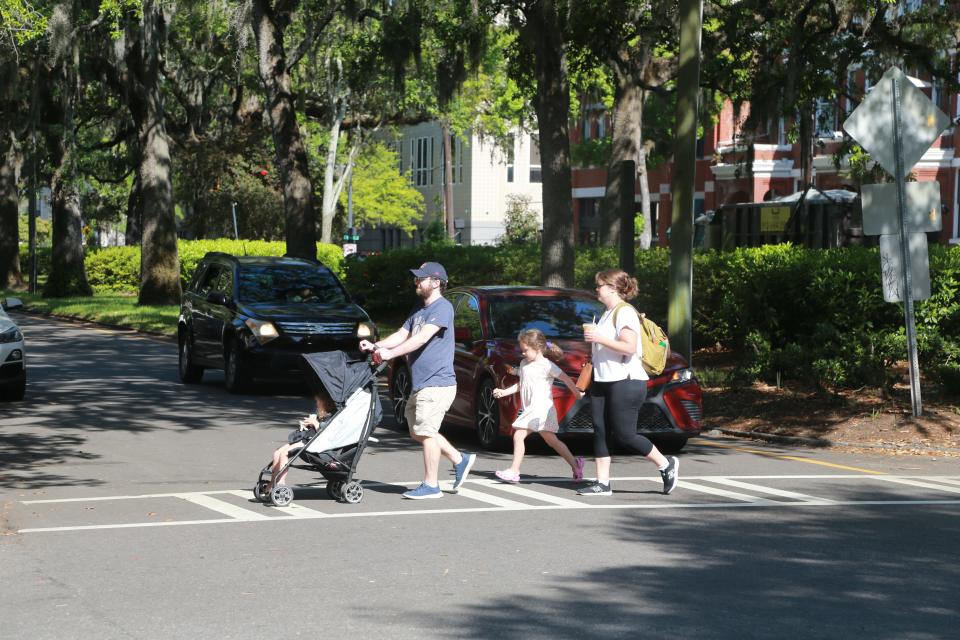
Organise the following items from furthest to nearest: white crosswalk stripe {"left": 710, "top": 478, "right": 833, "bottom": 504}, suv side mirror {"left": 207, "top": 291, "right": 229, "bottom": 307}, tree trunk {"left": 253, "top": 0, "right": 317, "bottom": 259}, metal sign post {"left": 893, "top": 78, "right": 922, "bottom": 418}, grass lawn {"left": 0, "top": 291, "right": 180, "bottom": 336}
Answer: grass lawn {"left": 0, "top": 291, "right": 180, "bottom": 336}, tree trunk {"left": 253, "top": 0, "right": 317, "bottom": 259}, suv side mirror {"left": 207, "top": 291, "right": 229, "bottom": 307}, metal sign post {"left": 893, "top": 78, "right": 922, "bottom": 418}, white crosswalk stripe {"left": 710, "top": 478, "right": 833, "bottom": 504}

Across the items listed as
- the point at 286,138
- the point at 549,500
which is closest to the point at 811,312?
the point at 549,500

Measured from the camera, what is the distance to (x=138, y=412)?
17375mm

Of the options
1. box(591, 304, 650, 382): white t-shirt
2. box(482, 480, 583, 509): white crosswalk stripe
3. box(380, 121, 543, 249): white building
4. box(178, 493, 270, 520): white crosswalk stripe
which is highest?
box(380, 121, 543, 249): white building

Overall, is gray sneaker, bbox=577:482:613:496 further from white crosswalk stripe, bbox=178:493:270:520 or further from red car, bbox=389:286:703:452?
A: white crosswalk stripe, bbox=178:493:270:520

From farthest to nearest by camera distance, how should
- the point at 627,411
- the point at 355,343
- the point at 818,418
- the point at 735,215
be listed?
the point at 735,215
the point at 355,343
the point at 818,418
the point at 627,411

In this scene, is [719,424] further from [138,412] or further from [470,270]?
[470,270]

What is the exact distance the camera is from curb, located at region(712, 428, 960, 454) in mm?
14312

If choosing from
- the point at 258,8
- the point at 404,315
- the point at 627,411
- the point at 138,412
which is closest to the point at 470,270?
the point at 404,315

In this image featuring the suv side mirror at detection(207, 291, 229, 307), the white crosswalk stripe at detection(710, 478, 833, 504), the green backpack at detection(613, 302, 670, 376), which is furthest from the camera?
the suv side mirror at detection(207, 291, 229, 307)

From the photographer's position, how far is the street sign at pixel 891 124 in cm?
1552

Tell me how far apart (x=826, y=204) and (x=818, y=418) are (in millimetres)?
25184

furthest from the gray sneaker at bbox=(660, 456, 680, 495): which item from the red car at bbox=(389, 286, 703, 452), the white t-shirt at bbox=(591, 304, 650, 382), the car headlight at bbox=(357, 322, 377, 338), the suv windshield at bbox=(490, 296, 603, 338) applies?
the car headlight at bbox=(357, 322, 377, 338)

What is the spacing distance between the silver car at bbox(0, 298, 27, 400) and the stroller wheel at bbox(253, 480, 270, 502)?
772cm

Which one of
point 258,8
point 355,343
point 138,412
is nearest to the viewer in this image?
point 138,412
